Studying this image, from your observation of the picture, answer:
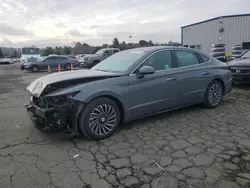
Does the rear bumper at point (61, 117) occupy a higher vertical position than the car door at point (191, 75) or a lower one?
lower

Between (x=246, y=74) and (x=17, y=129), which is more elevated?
(x=246, y=74)

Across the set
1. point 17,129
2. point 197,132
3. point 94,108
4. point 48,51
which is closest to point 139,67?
point 94,108

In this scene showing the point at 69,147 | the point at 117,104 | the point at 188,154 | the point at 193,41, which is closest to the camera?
the point at 188,154

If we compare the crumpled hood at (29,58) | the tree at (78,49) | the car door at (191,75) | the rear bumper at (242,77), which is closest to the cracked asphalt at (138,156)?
the car door at (191,75)

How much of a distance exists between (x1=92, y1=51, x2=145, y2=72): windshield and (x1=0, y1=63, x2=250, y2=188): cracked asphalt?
1.14m

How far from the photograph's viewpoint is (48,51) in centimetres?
6025

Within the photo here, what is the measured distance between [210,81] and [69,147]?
355 centimetres

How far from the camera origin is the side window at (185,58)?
15.3 ft

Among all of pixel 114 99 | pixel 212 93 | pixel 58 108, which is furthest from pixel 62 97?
pixel 212 93

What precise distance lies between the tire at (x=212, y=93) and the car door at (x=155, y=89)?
3.55 feet

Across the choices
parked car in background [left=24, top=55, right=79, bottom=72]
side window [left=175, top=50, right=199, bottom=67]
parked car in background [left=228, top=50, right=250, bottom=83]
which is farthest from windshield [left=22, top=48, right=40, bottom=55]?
side window [left=175, top=50, right=199, bottom=67]

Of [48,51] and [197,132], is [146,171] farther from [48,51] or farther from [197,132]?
[48,51]

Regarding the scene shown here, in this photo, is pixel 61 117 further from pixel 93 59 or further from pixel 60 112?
pixel 93 59

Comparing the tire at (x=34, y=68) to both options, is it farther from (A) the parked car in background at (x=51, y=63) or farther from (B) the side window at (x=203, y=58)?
(B) the side window at (x=203, y=58)
